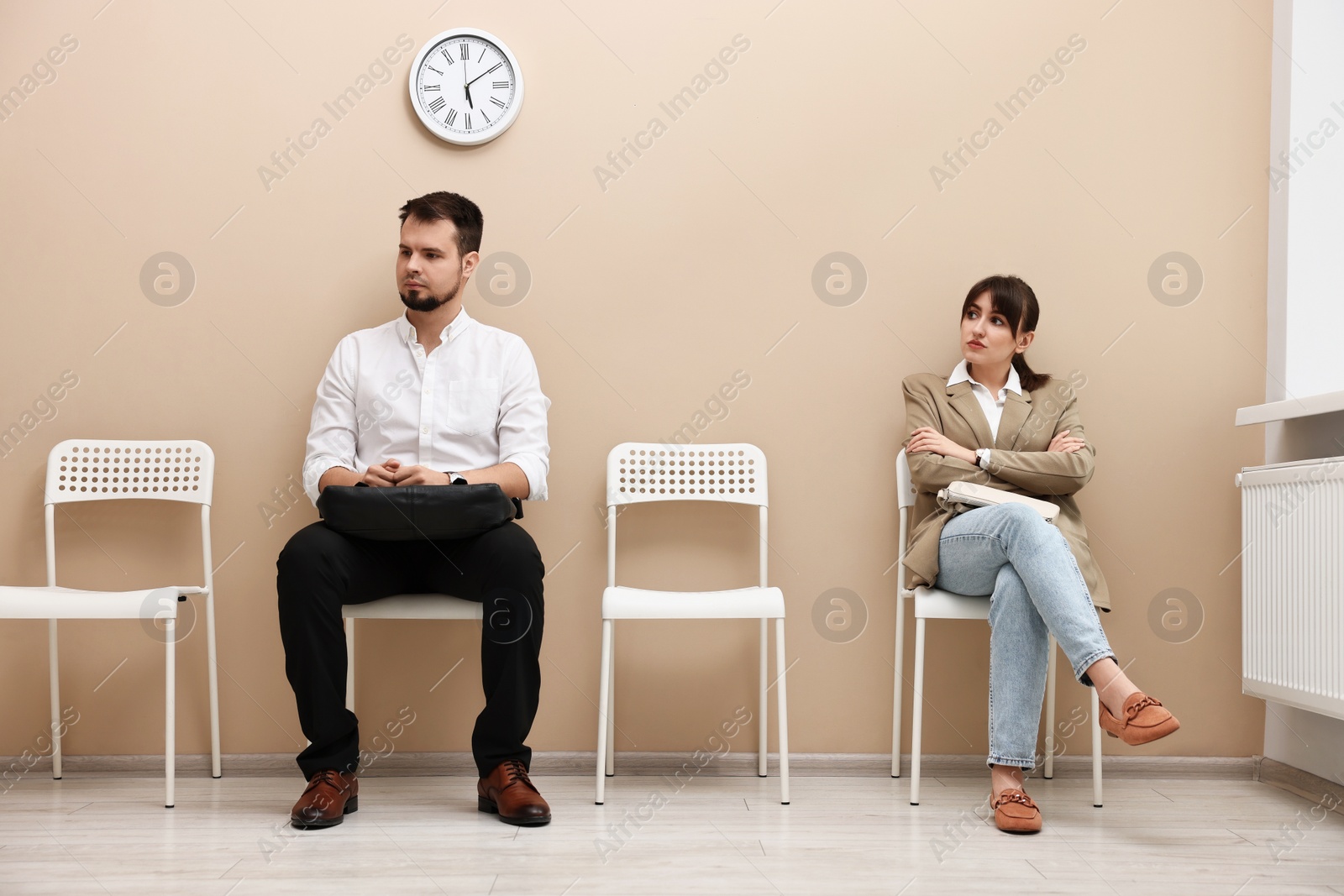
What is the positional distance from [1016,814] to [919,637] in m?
0.43

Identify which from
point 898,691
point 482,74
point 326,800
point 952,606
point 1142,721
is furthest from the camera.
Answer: point 482,74

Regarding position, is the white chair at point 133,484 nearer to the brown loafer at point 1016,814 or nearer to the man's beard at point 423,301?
the man's beard at point 423,301

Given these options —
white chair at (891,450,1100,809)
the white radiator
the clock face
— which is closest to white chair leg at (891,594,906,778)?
white chair at (891,450,1100,809)

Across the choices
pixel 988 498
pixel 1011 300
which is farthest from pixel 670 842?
pixel 1011 300

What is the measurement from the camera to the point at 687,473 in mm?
2402

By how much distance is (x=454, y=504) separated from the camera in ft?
6.38

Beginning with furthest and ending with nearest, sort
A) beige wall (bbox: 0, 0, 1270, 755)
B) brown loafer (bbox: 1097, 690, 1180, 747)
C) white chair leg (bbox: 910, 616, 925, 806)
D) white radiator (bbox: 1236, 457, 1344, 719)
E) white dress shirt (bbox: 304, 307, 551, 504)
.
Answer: beige wall (bbox: 0, 0, 1270, 755)
white dress shirt (bbox: 304, 307, 551, 504)
white chair leg (bbox: 910, 616, 925, 806)
white radiator (bbox: 1236, 457, 1344, 719)
brown loafer (bbox: 1097, 690, 1180, 747)

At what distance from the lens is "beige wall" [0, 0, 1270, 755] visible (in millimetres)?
2441

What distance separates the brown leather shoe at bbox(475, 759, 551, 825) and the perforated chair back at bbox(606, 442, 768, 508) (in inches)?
28.0

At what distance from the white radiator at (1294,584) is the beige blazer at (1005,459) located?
39 centimetres

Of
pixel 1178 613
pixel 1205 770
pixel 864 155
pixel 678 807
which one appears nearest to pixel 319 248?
pixel 864 155

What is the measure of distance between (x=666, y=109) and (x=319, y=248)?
3.30 ft

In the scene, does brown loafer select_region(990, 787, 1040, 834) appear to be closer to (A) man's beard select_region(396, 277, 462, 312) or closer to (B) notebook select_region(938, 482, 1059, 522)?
(B) notebook select_region(938, 482, 1059, 522)

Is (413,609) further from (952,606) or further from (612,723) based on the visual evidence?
(952,606)
